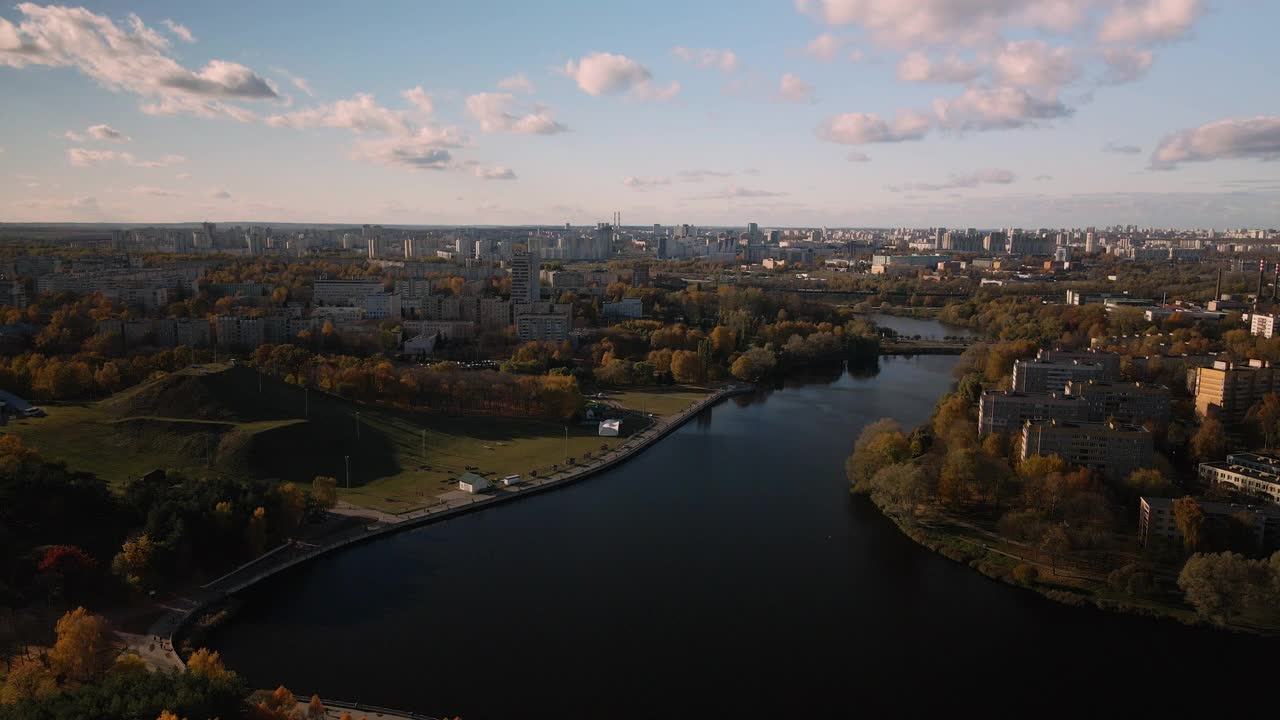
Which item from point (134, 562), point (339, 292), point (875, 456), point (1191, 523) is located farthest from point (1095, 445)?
point (339, 292)

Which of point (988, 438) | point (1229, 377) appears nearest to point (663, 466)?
point (988, 438)

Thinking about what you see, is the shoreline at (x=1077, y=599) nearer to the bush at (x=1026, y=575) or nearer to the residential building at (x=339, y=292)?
the bush at (x=1026, y=575)

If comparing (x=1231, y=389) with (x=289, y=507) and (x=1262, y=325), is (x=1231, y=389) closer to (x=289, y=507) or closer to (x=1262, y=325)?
(x=1262, y=325)

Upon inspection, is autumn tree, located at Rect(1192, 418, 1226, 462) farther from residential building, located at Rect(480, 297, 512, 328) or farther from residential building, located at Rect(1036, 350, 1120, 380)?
residential building, located at Rect(480, 297, 512, 328)

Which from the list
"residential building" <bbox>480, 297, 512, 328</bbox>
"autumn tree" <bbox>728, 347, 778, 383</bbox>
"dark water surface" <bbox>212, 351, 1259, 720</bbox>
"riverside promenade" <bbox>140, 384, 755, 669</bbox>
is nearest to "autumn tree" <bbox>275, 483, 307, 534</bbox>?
"riverside promenade" <bbox>140, 384, 755, 669</bbox>

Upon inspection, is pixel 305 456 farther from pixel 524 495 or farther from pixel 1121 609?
pixel 1121 609

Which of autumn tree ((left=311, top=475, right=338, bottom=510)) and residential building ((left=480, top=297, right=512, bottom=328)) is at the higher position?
residential building ((left=480, top=297, right=512, bottom=328))
